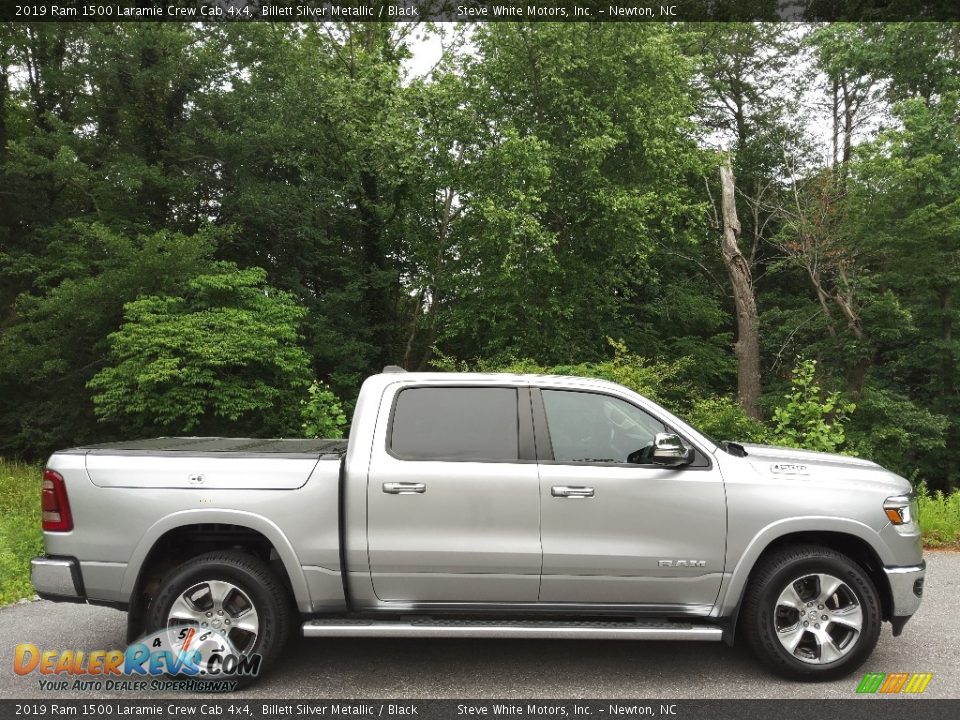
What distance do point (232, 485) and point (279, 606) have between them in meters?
0.78

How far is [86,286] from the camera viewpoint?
17578mm

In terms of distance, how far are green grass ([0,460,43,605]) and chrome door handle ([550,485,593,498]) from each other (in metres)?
5.00

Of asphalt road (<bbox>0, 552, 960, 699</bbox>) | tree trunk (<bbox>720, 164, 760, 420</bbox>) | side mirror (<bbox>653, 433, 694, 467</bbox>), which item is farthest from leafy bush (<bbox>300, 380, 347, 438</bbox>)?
tree trunk (<bbox>720, 164, 760, 420</bbox>)

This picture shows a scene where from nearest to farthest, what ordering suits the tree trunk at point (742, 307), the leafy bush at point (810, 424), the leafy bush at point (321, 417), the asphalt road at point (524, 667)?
1. the asphalt road at point (524, 667)
2. the leafy bush at point (810, 424)
3. the leafy bush at point (321, 417)
4. the tree trunk at point (742, 307)

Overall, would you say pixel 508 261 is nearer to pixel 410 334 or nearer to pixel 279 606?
pixel 410 334

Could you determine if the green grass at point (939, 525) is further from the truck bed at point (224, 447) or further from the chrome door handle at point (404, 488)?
the truck bed at point (224, 447)

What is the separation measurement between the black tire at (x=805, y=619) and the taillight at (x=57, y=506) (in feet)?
13.7

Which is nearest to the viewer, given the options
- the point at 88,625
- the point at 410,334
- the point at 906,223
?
the point at 88,625

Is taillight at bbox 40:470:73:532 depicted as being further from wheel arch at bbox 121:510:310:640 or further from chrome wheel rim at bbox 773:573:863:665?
chrome wheel rim at bbox 773:573:863:665

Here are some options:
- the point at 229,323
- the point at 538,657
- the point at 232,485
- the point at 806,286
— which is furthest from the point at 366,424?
the point at 806,286

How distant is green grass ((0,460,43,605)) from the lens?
6805 millimetres

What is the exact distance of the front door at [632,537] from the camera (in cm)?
458

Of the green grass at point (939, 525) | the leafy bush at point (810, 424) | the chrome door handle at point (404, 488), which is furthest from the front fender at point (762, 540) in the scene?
the leafy bush at point (810, 424)

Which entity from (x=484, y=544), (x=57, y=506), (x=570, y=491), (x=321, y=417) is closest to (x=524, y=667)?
(x=484, y=544)
